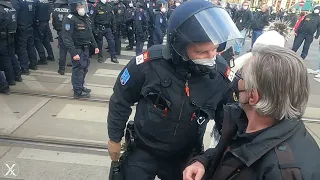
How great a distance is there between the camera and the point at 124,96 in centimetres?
212

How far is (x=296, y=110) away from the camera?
128 centimetres

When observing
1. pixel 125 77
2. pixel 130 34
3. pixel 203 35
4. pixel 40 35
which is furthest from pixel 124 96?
pixel 130 34

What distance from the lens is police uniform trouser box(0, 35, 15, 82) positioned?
17.9ft

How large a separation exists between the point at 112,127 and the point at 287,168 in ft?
4.28

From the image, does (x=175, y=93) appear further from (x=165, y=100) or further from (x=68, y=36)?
(x=68, y=36)

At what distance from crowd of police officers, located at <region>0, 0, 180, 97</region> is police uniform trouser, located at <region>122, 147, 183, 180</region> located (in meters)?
3.79

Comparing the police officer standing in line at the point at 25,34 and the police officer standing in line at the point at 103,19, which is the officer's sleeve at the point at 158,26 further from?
the police officer standing in line at the point at 25,34

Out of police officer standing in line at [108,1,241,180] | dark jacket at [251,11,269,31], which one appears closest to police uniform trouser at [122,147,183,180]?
police officer standing in line at [108,1,241,180]

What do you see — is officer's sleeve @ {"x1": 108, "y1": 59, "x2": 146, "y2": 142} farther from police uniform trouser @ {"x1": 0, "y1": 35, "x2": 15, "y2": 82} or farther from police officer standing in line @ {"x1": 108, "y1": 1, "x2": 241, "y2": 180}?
police uniform trouser @ {"x1": 0, "y1": 35, "x2": 15, "y2": 82}

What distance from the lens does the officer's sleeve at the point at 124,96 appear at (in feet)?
6.70

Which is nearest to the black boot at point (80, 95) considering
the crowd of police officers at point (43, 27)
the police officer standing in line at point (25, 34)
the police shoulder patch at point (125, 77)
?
the crowd of police officers at point (43, 27)

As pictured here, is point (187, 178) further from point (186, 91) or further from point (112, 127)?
point (112, 127)

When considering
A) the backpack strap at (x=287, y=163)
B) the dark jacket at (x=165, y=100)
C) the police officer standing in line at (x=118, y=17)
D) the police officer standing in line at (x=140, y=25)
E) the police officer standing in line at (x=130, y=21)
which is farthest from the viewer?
the police officer standing in line at (x=130, y=21)

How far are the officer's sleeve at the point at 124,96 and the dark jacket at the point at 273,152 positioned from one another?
91 centimetres
